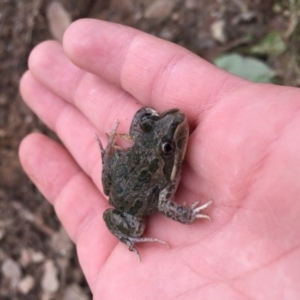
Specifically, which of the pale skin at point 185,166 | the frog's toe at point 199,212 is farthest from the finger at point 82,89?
the frog's toe at point 199,212

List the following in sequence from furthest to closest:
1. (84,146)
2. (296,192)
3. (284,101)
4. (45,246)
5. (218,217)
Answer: (45,246) → (84,146) → (218,217) → (284,101) → (296,192)

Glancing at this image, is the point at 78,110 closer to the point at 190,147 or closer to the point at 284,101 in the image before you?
the point at 190,147

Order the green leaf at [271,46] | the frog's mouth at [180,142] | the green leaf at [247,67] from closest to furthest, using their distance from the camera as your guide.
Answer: the frog's mouth at [180,142] < the green leaf at [247,67] < the green leaf at [271,46]

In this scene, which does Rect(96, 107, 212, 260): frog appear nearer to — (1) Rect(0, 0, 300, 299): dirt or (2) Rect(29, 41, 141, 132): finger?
(2) Rect(29, 41, 141, 132): finger

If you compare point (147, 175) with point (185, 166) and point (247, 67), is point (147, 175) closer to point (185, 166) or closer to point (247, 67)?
point (185, 166)

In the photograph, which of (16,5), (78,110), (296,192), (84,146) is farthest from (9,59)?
(296,192)

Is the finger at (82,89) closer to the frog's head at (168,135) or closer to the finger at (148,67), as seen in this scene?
the finger at (148,67)
